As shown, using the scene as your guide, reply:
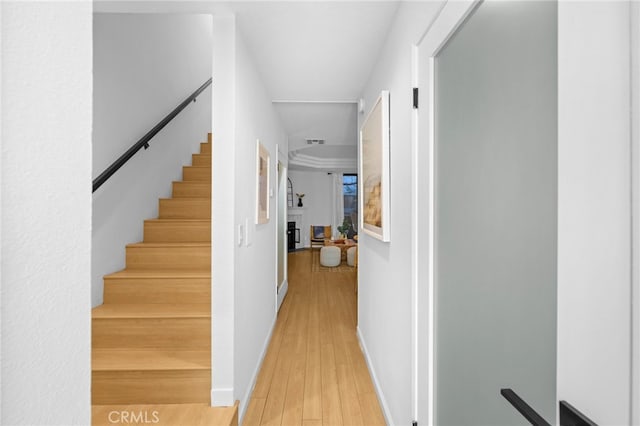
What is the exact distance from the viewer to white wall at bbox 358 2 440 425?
A: 152cm

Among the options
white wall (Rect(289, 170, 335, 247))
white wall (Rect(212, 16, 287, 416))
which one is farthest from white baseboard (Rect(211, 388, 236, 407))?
white wall (Rect(289, 170, 335, 247))

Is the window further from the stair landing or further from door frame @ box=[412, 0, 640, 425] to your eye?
door frame @ box=[412, 0, 640, 425]

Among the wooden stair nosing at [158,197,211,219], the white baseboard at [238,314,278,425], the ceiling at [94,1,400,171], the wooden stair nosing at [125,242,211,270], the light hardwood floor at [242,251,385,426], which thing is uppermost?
the ceiling at [94,1,400,171]

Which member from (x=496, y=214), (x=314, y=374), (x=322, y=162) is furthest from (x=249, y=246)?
(x=322, y=162)

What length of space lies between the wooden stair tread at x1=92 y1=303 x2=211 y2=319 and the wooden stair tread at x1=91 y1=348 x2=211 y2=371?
0.23 meters

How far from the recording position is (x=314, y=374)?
2.53 metres

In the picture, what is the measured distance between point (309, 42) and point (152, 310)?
85.8 inches

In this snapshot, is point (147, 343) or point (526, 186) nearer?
point (526, 186)

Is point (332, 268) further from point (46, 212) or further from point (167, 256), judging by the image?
point (46, 212)

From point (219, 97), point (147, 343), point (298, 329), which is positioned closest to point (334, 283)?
point (298, 329)

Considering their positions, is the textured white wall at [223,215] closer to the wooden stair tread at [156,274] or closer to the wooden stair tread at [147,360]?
the wooden stair tread at [147,360]

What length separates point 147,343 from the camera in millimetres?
2068
